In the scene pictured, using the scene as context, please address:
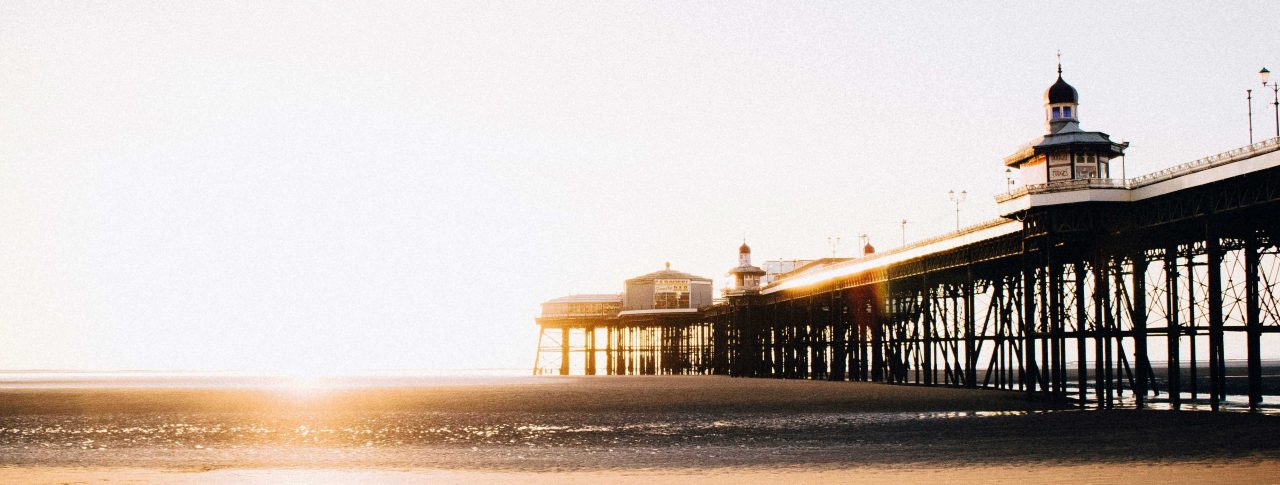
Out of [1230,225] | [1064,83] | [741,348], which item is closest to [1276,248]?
[1230,225]

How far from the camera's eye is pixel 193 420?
135 feet

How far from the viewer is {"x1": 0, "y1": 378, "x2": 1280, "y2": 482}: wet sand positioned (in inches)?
853

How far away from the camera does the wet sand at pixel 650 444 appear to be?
71.1 ft

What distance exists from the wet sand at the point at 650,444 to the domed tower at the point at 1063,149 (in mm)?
8192

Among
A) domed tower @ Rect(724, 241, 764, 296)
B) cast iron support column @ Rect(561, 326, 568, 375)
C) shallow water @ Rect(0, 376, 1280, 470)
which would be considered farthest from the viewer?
cast iron support column @ Rect(561, 326, 568, 375)

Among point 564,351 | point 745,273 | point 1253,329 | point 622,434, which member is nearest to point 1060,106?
point 1253,329

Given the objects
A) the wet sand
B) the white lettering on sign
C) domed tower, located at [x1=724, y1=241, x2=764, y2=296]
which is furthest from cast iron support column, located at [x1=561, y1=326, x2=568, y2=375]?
the wet sand

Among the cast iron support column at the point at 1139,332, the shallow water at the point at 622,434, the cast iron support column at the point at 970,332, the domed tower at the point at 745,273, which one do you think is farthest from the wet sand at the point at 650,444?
the domed tower at the point at 745,273

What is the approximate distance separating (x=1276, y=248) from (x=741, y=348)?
64.5 m

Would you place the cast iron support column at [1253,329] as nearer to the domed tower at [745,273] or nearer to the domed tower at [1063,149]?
the domed tower at [1063,149]

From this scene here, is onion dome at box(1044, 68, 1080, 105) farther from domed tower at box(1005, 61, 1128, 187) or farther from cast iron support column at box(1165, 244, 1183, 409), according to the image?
cast iron support column at box(1165, 244, 1183, 409)

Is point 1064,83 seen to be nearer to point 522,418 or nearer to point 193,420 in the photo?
point 522,418

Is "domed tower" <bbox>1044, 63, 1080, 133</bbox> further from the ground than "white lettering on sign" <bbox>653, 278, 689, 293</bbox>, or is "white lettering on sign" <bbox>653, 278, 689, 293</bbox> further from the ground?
"domed tower" <bbox>1044, 63, 1080, 133</bbox>

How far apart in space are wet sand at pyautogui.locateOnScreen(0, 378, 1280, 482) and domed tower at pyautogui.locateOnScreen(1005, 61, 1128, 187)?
8.19 m
